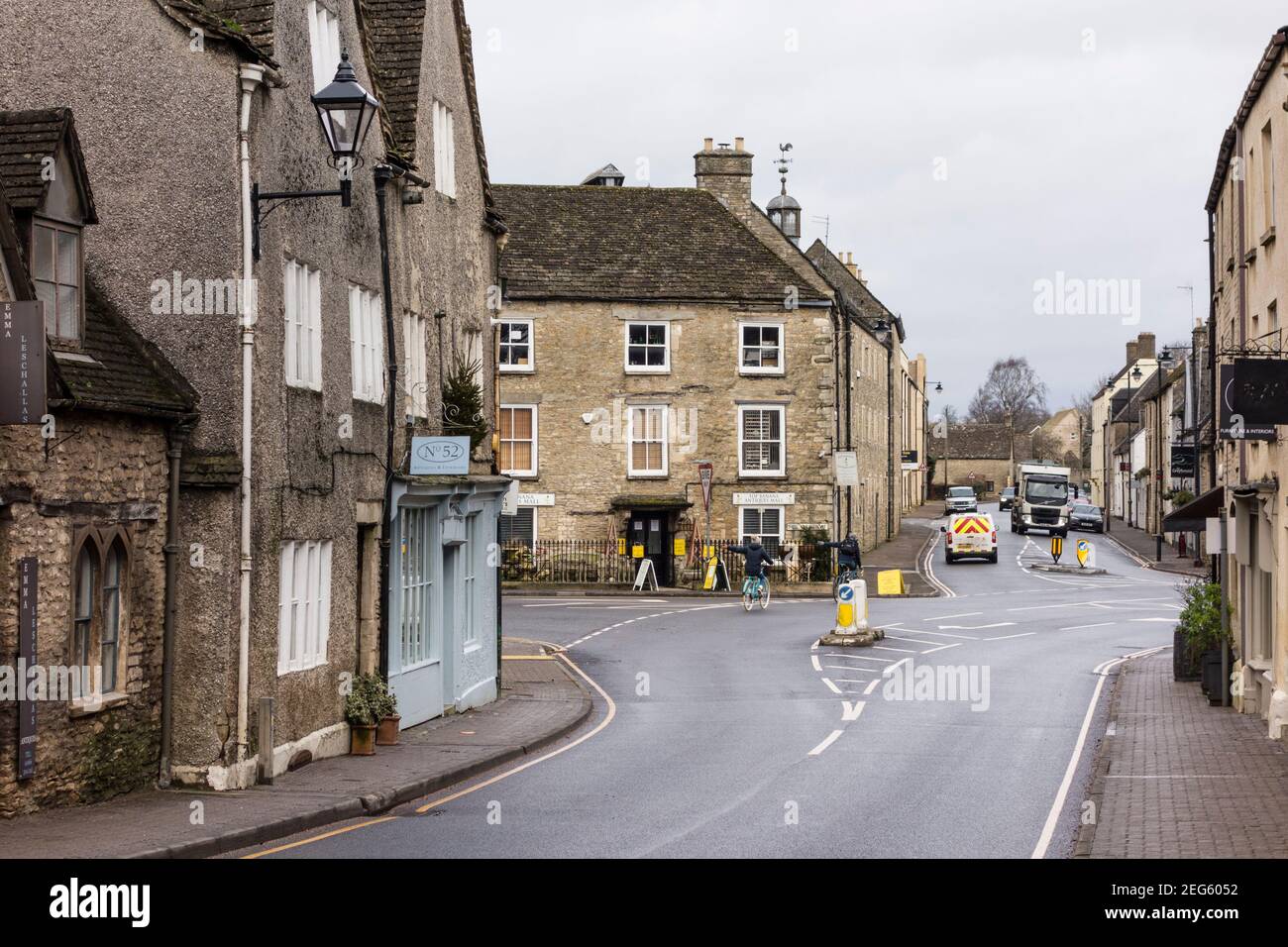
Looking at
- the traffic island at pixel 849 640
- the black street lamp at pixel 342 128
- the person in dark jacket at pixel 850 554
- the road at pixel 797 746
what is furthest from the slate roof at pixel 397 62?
the person in dark jacket at pixel 850 554

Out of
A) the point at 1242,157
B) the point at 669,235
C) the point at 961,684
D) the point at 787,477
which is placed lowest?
the point at 961,684

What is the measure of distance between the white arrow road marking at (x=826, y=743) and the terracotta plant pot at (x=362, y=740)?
16.5 feet

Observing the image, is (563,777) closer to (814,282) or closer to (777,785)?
(777,785)

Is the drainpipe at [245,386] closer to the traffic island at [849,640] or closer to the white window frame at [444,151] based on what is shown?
the white window frame at [444,151]

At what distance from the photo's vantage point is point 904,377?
95312 mm

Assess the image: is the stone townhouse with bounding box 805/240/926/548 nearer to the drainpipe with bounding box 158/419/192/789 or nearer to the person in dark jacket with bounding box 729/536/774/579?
the person in dark jacket with bounding box 729/536/774/579

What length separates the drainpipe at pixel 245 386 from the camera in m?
15.1

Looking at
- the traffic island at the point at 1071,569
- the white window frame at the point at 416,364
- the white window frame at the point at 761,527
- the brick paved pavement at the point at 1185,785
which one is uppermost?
the white window frame at the point at 416,364

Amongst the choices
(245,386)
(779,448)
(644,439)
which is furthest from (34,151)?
(779,448)

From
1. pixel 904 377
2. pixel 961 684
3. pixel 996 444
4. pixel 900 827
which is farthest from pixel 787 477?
pixel 996 444

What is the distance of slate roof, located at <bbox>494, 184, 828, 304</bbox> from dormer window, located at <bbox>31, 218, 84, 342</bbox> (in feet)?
115

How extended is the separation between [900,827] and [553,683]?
12.8 m

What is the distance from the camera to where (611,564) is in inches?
1914

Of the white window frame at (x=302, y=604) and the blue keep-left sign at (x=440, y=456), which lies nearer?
the white window frame at (x=302, y=604)
